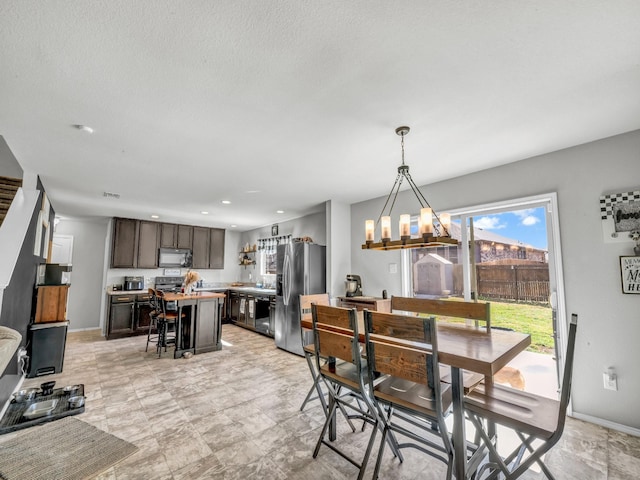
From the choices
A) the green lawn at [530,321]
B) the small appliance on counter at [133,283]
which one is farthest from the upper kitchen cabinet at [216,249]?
the green lawn at [530,321]

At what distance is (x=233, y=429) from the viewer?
7.72ft

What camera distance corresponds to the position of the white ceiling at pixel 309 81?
4.39 feet

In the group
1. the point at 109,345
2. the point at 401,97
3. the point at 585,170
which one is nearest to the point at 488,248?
the point at 585,170

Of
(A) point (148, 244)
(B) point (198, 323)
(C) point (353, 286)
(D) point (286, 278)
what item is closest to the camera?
(C) point (353, 286)

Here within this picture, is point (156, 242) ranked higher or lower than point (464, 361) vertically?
higher

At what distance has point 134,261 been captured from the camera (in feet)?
19.9

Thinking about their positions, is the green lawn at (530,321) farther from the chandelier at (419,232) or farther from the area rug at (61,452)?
the area rug at (61,452)

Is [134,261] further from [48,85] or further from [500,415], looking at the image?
[500,415]

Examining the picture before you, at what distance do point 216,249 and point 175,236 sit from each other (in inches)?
40.0

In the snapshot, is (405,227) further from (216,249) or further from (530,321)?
(216,249)

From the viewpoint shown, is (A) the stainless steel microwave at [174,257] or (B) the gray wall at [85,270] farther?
(A) the stainless steel microwave at [174,257]

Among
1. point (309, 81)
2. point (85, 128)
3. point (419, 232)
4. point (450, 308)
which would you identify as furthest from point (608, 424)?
point (85, 128)

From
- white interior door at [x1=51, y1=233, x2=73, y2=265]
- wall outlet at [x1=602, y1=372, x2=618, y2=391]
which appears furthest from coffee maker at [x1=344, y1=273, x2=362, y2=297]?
white interior door at [x1=51, y1=233, x2=73, y2=265]

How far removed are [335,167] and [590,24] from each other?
2.18 m
